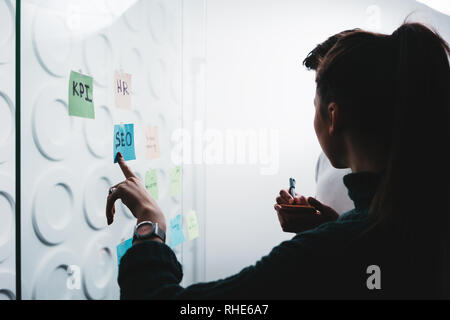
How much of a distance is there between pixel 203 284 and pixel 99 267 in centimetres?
48

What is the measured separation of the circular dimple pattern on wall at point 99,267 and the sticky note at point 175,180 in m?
0.38

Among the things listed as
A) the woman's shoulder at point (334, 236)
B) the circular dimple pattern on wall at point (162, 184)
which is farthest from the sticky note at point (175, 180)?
the woman's shoulder at point (334, 236)

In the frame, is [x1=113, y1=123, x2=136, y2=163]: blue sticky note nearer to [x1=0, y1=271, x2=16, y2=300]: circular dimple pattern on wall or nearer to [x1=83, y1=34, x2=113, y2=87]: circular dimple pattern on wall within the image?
[x1=83, y1=34, x2=113, y2=87]: circular dimple pattern on wall

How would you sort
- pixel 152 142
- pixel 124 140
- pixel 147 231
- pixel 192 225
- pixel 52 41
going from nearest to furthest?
pixel 147 231 → pixel 52 41 → pixel 124 140 → pixel 152 142 → pixel 192 225

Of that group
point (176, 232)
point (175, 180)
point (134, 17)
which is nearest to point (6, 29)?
point (134, 17)

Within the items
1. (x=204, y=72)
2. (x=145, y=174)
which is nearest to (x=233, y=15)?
(x=204, y=72)

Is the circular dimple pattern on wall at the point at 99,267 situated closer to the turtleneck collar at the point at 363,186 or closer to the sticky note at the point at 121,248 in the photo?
the sticky note at the point at 121,248

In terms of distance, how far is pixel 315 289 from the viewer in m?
0.47

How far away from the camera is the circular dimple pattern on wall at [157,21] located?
1118 millimetres

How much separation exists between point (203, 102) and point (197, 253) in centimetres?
64

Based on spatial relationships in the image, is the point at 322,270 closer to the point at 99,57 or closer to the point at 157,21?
the point at 99,57

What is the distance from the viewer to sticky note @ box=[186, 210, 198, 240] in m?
1.48

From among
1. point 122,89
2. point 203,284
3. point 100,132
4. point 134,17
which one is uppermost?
point 134,17

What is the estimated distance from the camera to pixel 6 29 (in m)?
0.61
